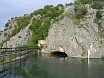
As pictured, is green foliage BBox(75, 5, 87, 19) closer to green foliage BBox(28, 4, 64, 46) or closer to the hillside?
the hillside

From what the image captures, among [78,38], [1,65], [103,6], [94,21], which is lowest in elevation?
[1,65]

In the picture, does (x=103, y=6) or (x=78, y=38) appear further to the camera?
(x=103, y=6)

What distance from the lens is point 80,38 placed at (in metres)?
81.6

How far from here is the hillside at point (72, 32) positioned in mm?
80312

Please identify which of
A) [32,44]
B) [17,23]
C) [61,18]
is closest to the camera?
[61,18]

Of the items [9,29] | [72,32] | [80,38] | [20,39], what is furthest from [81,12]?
[9,29]

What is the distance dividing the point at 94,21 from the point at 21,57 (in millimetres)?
27882

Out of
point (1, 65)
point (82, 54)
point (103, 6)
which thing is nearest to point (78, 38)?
point (82, 54)

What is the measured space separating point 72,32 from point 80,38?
13.4 ft

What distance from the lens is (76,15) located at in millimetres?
87375

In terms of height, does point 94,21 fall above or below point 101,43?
above

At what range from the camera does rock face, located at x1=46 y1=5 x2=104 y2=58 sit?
79.1 metres

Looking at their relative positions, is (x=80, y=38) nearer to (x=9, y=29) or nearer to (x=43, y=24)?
(x=43, y=24)

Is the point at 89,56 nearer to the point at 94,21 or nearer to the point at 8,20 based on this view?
the point at 94,21
